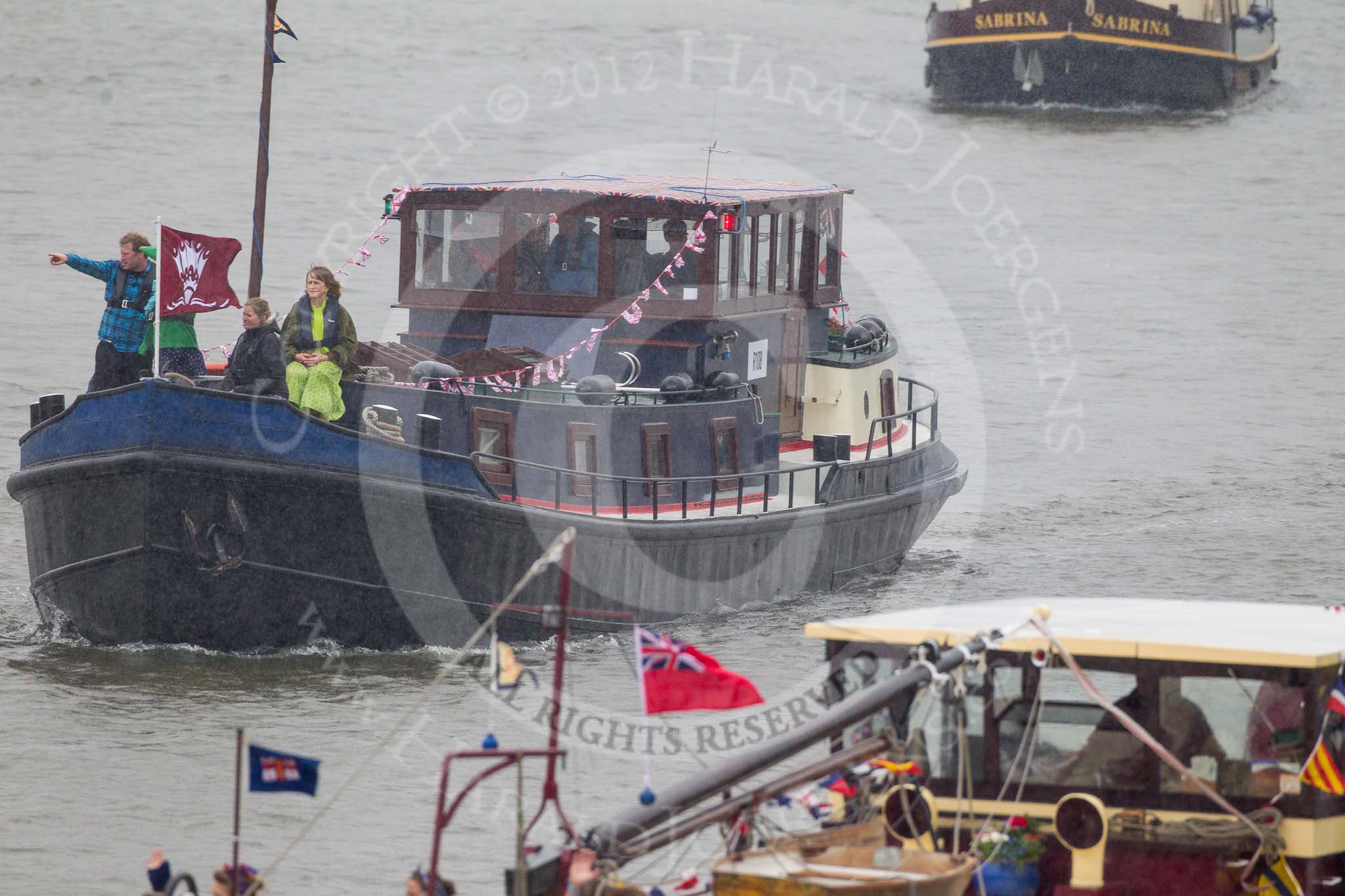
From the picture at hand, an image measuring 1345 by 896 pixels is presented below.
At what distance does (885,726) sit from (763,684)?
6.59 m

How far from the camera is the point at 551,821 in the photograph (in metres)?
13.0

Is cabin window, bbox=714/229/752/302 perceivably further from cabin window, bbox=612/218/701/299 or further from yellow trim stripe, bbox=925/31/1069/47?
yellow trim stripe, bbox=925/31/1069/47

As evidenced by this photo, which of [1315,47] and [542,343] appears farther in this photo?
A: [1315,47]

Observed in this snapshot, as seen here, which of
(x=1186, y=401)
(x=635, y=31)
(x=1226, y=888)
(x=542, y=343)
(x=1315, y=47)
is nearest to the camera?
(x=1226, y=888)

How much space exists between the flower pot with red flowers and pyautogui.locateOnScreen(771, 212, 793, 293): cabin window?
10522 millimetres

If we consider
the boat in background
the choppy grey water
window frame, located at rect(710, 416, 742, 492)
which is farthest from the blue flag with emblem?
the boat in background

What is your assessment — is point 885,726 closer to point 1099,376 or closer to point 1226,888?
point 1226,888

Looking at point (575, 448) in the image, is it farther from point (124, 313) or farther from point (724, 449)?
point (124, 313)

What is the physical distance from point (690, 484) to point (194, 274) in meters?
4.69

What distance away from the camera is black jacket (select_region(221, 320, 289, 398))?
1537 cm

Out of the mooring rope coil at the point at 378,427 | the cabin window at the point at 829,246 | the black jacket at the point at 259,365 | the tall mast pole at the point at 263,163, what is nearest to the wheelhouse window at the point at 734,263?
the cabin window at the point at 829,246

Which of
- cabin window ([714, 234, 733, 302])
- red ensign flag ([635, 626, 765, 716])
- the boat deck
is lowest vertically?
red ensign flag ([635, 626, 765, 716])

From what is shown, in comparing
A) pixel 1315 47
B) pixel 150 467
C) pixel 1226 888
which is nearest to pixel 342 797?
pixel 150 467

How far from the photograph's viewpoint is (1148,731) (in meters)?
9.12
